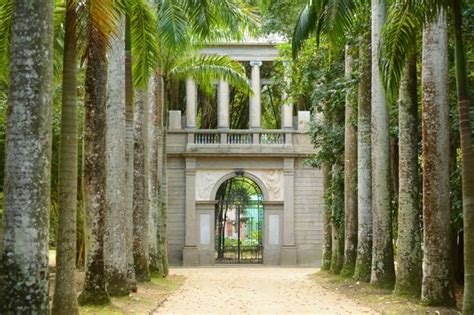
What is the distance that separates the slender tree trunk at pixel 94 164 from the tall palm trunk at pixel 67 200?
2246mm

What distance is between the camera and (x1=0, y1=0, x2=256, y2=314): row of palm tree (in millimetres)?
6602

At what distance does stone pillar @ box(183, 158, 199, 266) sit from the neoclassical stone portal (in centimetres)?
5

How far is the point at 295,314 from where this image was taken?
12297 millimetres

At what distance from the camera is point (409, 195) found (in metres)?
13.1

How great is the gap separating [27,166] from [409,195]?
8188 millimetres

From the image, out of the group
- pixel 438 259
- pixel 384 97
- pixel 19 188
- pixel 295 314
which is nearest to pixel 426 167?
pixel 438 259

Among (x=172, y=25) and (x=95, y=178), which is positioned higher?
(x=172, y=25)

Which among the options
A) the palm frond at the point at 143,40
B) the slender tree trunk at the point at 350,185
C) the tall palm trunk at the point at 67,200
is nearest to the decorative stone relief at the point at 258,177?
the slender tree trunk at the point at 350,185

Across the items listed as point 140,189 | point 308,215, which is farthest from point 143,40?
point 308,215

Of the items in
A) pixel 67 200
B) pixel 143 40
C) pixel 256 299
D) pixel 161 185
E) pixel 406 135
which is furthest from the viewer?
pixel 161 185

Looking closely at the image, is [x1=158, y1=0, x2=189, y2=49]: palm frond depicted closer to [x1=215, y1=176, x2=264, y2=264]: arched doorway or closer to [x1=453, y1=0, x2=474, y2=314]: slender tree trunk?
[x1=453, y1=0, x2=474, y2=314]: slender tree trunk

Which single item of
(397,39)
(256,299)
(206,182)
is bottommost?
(256,299)

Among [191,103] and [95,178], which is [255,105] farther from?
[95,178]

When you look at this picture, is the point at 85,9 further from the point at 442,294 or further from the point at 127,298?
the point at 442,294
